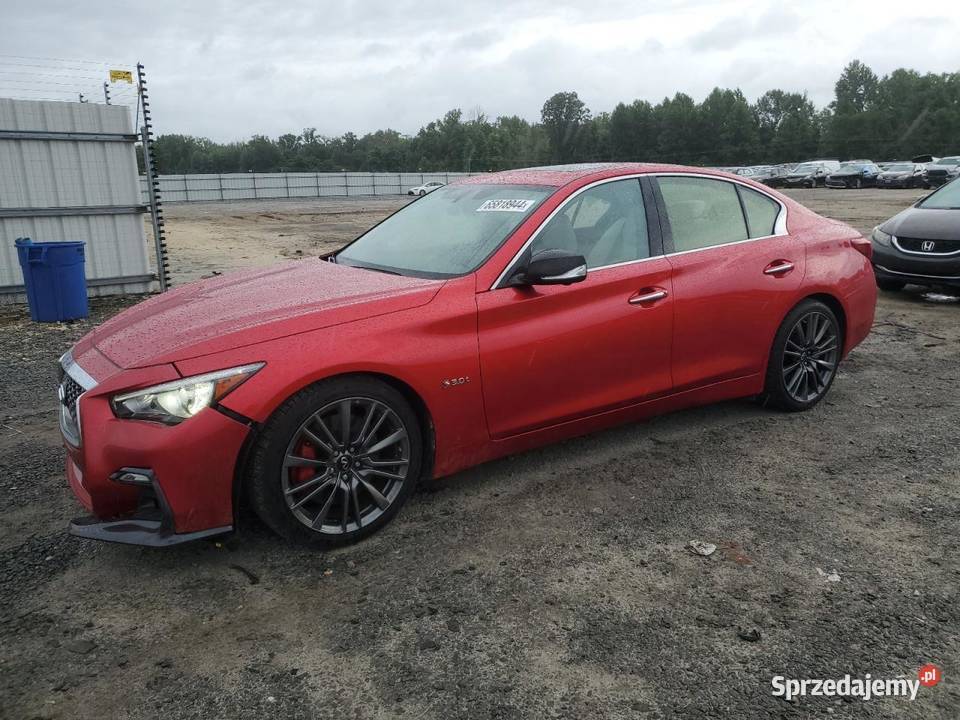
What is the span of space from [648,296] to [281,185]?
54.0 m

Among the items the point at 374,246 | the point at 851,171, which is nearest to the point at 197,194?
the point at 851,171

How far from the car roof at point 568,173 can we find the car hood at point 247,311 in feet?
3.37

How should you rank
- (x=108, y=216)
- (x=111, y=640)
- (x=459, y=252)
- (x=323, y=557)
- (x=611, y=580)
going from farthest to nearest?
(x=108, y=216) → (x=459, y=252) → (x=323, y=557) → (x=611, y=580) → (x=111, y=640)

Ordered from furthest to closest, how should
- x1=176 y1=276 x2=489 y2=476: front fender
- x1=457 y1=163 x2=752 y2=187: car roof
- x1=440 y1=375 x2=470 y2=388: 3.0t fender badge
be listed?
x1=457 y1=163 x2=752 y2=187: car roof → x1=440 y1=375 x2=470 y2=388: 3.0t fender badge → x1=176 y1=276 x2=489 y2=476: front fender

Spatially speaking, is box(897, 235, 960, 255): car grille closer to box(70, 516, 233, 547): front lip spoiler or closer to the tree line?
box(70, 516, 233, 547): front lip spoiler

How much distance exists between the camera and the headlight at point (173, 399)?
3.06 metres

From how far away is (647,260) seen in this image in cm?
435

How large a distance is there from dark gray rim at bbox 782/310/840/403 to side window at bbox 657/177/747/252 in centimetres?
74

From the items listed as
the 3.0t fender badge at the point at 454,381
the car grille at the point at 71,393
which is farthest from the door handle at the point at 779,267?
the car grille at the point at 71,393

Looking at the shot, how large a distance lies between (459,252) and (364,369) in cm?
100

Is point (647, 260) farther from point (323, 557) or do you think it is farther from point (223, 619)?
point (223, 619)

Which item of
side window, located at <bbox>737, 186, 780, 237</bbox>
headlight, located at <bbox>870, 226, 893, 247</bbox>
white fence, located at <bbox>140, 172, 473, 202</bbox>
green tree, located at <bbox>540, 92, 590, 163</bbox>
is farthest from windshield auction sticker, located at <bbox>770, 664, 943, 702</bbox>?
green tree, located at <bbox>540, 92, 590, 163</bbox>

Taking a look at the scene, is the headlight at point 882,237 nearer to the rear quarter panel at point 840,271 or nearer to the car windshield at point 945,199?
the car windshield at point 945,199

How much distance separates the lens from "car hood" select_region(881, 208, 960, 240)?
342 inches
